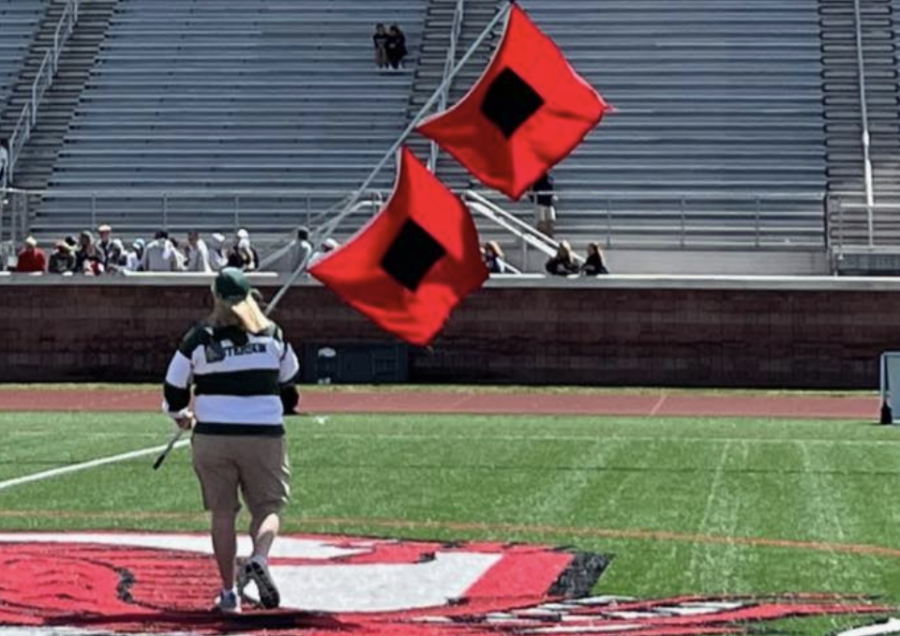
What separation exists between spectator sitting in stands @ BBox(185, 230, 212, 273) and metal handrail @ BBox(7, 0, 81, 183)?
589 cm

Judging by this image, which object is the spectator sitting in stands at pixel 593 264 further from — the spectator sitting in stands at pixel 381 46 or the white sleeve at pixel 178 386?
the white sleeve at pixel 178 386

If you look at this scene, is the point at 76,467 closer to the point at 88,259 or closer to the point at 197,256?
the point at 88,259

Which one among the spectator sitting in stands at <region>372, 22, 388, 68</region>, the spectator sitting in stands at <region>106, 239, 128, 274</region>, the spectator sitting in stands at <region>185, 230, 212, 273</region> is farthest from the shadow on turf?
the spectator sitting in stands at <region>372, 22, 388, 68</region>

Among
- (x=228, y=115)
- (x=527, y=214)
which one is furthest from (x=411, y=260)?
(x=228, y=115)

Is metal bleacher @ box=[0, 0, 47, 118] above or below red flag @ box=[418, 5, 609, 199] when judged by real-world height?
above

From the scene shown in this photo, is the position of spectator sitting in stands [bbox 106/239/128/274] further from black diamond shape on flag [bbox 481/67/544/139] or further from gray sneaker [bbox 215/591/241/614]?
gray sneaker [bbox 215/591/241/614]

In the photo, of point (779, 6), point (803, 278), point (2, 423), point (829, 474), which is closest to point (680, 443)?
point (829, 474)

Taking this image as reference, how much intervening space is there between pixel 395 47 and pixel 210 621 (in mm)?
33886

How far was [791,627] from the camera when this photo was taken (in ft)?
33.9

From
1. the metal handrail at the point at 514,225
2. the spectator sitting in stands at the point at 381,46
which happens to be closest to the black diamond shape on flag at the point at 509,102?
the metal handrail at the point at 514,225

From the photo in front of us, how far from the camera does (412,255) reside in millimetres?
12297

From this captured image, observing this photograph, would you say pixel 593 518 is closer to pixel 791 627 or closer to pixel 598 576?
pixel 598 576

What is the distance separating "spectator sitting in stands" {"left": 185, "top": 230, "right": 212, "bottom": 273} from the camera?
1470 inches

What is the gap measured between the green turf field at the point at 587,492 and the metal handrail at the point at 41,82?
1793cm
